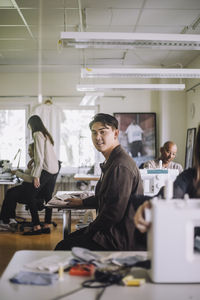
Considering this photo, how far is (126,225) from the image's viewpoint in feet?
6.28

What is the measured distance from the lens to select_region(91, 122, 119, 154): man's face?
2.30 metres

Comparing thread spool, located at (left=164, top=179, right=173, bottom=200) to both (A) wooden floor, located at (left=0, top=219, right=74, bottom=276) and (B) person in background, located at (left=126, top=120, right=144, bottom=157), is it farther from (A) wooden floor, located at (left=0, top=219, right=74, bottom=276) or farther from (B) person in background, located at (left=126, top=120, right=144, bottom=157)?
(B) person in background, located at (left=126, top=120, right=144, bottom=157)

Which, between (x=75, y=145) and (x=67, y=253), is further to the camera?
(x=75, y=145)

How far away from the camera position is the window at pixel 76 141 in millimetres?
6590

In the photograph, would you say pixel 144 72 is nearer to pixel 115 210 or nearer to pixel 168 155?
pixel 168 155

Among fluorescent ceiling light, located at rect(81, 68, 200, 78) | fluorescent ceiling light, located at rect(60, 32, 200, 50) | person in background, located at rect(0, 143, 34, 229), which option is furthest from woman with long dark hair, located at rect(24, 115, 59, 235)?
fluorescent ceiling light, located at rect(60, 32, 200, 50)

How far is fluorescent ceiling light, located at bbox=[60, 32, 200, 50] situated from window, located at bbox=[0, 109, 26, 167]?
4044 millimetres

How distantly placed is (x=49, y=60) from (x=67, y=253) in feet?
16.3

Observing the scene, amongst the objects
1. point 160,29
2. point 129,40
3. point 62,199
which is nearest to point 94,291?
point 62,199

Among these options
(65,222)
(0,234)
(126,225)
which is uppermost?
(126,225)

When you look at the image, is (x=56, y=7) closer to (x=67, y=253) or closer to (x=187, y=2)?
(x=187, y=2)

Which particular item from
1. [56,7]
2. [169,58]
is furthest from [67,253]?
[169,58]

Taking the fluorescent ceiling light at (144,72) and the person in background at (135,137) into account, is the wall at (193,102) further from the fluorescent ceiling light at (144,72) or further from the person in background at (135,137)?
the fluorescent ceiling light at (144,72)

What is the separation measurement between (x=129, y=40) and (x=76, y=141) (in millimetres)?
4049
